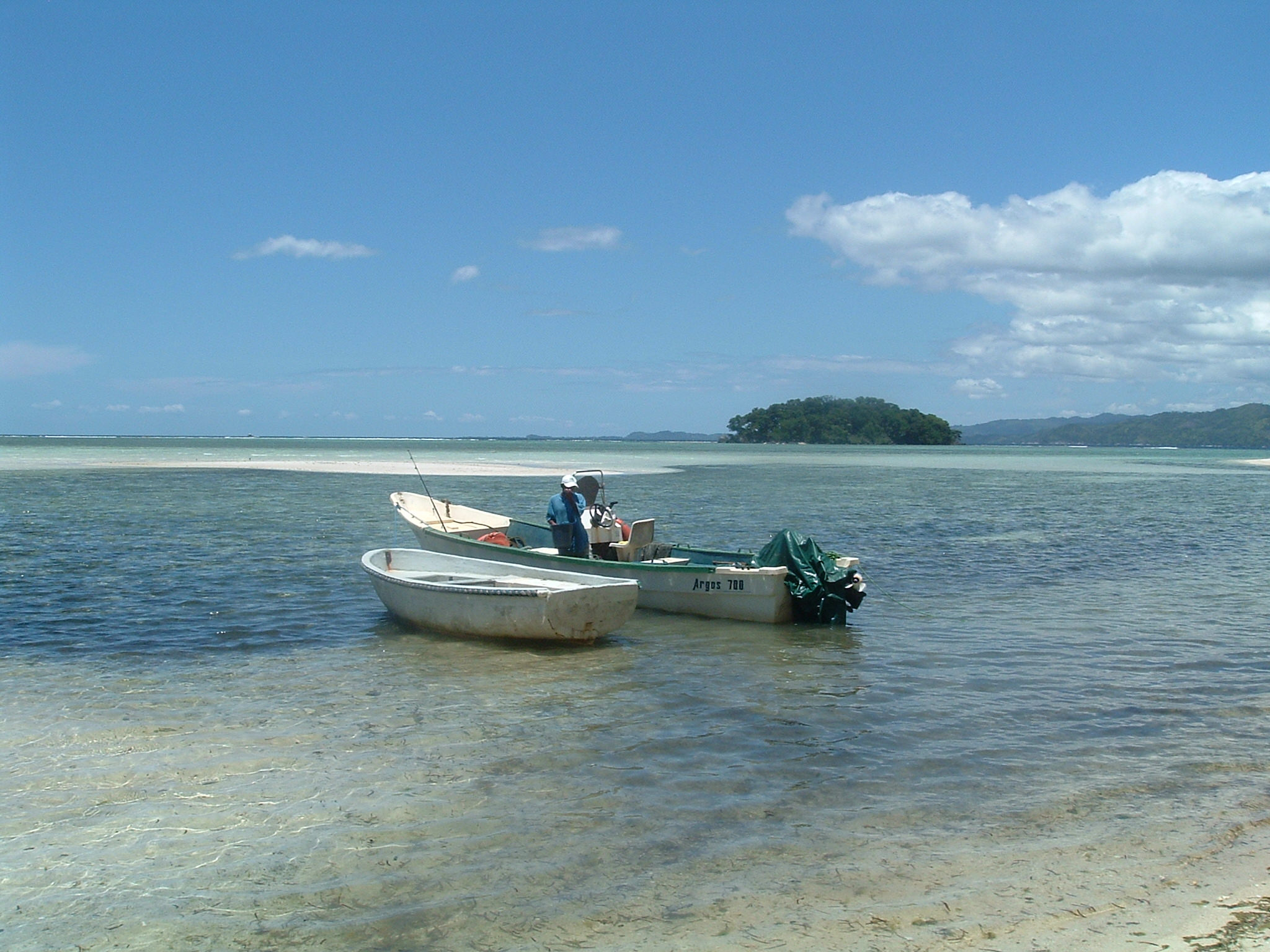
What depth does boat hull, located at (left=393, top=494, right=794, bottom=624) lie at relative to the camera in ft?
43.0

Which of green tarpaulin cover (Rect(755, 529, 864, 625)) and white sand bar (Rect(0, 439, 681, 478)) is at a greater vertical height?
white sand bar (Rect(0, 439, 681, 478))

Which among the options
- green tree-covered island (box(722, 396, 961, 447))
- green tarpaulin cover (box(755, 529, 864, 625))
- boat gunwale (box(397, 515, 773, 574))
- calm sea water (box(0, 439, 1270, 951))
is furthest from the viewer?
green tree-covered island (box(722, 396, 961, 447))

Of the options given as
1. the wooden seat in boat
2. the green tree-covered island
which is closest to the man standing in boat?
the wooden seat in boat

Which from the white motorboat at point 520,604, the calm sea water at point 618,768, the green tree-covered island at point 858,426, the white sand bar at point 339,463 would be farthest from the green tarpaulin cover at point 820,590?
the green tree-covered island at point 858,426

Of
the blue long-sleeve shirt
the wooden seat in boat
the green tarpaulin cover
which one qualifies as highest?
the blue long-sleeve shirt

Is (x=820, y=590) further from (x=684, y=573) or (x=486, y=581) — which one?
(x=486, y=581)

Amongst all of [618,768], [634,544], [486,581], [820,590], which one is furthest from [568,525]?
[618,768]

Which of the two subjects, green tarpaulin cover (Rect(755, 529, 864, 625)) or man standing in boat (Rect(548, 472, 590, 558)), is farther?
man standing in boat (Rect(548, 472, 590, 558))

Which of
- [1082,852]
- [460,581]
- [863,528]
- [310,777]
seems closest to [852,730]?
[1082,852]

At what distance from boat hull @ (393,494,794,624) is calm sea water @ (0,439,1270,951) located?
23 cm

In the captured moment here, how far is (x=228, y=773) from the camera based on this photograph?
7.12 meters

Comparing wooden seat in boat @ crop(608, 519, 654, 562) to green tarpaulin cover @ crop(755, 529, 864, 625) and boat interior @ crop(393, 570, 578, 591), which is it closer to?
boat interior @ crop(393, 570, 578, 591)

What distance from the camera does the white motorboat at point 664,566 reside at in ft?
43.1

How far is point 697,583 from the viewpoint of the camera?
13.6 meters
